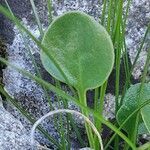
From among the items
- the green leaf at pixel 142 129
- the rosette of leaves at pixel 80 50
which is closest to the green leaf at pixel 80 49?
the rosette of leaves at pixel 80 50

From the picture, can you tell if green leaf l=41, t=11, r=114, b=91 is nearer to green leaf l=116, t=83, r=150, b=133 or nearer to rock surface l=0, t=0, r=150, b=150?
green leaf l=116, t=83, r=150, b=133

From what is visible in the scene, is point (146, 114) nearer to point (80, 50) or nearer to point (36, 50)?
point (80, 50)

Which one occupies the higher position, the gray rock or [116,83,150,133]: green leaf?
[116,83,150,133]: green leaf

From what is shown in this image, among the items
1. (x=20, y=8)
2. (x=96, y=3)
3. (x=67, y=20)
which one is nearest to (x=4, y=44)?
(x=20, y=8)

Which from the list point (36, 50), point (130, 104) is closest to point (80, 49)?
point (130, 104)

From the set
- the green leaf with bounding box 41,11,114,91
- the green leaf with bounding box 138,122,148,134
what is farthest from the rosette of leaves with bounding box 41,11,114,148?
the green leaf with bounding box 138,122,148,134

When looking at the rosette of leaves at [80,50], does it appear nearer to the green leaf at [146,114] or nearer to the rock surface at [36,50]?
the green leaf at [146,114]
